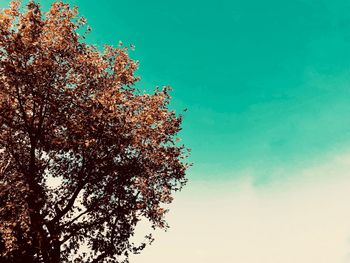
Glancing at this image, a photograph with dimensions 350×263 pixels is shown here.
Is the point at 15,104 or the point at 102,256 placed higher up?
the point at 15,104

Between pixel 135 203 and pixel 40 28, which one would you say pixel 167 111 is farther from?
pixel 40 28

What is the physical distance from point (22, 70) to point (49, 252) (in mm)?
12618

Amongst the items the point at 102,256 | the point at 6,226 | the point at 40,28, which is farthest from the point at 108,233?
the point at 40,28

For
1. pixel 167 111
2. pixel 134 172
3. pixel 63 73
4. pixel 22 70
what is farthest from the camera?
pixel 167 111

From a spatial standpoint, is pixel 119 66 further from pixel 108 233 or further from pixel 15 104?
pixel 108 233

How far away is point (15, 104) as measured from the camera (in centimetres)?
2670

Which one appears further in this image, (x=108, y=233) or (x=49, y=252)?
(x=108, y=233)

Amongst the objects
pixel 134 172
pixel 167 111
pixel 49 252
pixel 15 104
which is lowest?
pixel 49 252

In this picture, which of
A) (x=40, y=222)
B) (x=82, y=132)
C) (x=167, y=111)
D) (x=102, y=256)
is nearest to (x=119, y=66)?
(x=167, y=111)

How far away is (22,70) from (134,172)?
10.5 meters

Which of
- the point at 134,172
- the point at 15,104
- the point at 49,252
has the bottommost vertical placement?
the point at 49,252

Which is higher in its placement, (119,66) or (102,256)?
(119,66)

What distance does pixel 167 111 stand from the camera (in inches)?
1249

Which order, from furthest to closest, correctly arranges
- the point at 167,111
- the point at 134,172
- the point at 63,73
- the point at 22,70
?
the point at 167,111 < the point at 134,172 < the point at 63,73 < the point at 22,70
